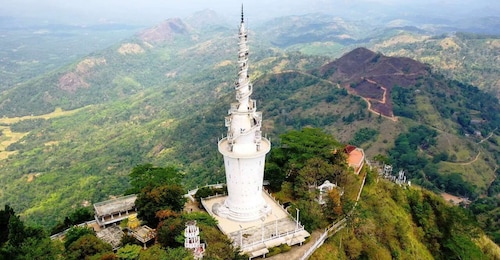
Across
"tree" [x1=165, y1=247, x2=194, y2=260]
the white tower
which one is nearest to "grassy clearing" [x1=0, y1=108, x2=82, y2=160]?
the white tower

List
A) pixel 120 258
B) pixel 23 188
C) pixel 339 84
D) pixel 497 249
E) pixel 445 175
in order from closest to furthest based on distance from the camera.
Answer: pixel 120 258
pixel 497 249
pixel 445 175
pixel 23 188
pixel 339 84

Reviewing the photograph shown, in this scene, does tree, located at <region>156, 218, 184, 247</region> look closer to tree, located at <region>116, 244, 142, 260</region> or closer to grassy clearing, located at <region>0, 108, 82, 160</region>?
tree, located at <region>116, 244, 142, 260</region>

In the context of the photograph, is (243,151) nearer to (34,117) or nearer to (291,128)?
(291,128)

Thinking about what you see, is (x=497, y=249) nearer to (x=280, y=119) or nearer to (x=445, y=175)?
(x=445, y=175)

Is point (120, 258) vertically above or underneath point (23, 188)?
above

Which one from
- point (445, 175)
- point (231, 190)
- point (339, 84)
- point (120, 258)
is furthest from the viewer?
point (339, 84)

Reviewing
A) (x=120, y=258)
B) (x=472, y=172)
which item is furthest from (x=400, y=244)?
(x=472, y=172)

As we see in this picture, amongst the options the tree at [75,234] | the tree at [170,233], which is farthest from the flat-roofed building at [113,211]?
the tree at [170,233]
